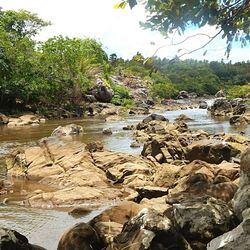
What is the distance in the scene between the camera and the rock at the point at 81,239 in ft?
20.0

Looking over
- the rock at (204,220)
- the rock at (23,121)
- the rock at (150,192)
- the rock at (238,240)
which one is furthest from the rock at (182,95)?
the rock at (238,240)

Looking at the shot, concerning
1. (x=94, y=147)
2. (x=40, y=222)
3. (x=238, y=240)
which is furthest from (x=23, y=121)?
(x=238, y=240)

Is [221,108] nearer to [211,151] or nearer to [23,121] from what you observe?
[23,121]

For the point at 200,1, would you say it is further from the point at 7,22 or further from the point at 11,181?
the point at 7,22

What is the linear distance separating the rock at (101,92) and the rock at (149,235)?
1760 inches

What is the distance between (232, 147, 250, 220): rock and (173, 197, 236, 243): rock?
135mm

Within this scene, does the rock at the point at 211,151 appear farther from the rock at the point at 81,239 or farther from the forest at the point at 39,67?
the forest at the point at 39,67

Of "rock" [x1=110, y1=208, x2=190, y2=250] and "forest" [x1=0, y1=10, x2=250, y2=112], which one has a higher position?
"forest" [x1=0, y1=10, x2=250, y2=112]

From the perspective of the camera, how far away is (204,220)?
6.03m

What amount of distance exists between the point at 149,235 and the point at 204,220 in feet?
2.97

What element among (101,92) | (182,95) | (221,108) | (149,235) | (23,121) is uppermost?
(101,92)

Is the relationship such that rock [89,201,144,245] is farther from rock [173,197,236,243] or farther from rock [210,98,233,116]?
rock [210,98,233,116]

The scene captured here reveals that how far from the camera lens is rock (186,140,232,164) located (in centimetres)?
1293

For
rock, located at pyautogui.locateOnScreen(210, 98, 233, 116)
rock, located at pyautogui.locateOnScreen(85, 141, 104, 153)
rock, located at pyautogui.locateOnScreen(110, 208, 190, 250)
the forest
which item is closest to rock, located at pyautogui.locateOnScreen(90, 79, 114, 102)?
the forest
